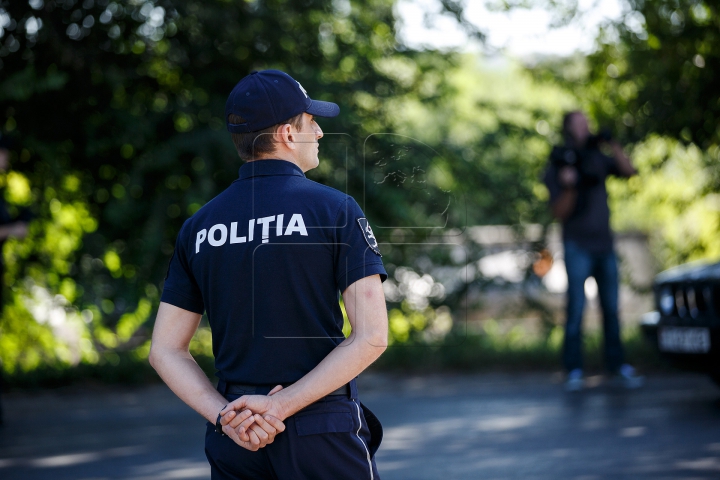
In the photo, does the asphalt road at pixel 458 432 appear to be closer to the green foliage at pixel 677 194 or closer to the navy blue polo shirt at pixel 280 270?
the green foliage at pixel 677 194

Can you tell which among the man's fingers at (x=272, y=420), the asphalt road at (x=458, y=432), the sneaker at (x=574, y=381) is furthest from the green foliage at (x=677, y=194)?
the man's fingers at (x=272, y=420)

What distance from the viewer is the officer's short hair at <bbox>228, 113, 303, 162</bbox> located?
7.65 ft

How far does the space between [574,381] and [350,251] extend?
226 inches

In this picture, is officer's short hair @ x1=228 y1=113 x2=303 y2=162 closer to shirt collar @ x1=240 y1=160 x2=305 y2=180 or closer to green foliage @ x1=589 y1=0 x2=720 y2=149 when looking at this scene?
shirt collar @ x1=240 y1=160 x2=305 y2=180

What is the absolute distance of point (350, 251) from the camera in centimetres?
218

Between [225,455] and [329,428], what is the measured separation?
11.4 inches

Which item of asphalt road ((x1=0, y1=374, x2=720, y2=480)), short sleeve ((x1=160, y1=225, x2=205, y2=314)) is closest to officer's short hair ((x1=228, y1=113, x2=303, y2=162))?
short sleeve ((x1=160, y1=225, x2=205, y2=314))

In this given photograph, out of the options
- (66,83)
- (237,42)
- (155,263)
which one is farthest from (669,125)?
(66,83)

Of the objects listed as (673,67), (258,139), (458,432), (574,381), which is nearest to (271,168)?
(258,139)

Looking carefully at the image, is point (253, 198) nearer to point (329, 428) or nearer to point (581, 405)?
point (329, 428)

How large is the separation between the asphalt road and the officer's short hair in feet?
9.50

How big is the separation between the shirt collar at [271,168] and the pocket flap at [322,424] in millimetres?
623

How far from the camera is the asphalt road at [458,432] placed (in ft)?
16.3

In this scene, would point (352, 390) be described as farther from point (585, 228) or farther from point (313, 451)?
point (585, 228)
